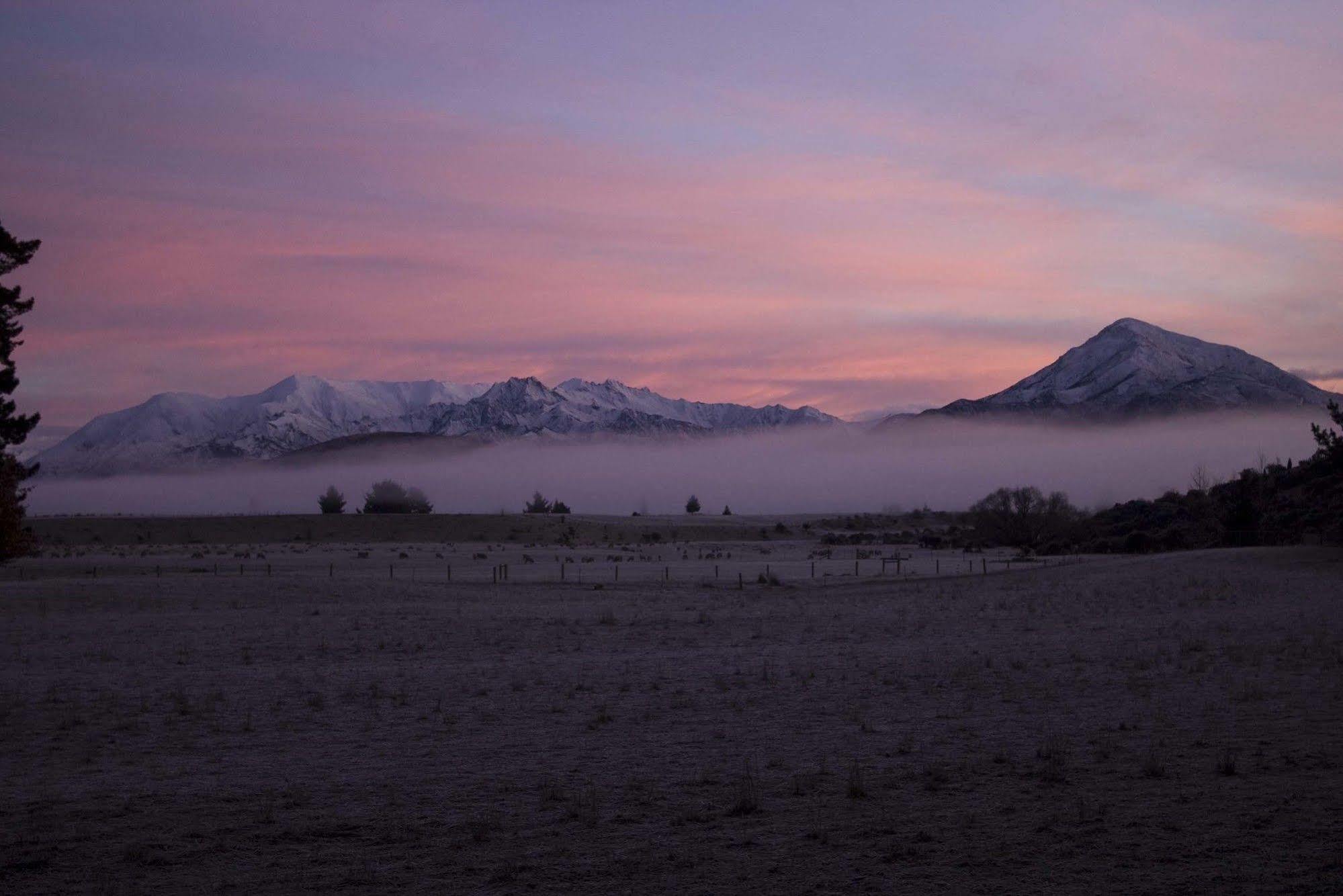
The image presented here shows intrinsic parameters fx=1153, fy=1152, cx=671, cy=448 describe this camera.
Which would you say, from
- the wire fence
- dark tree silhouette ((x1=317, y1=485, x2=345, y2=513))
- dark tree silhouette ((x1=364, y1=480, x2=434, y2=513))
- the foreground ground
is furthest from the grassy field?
the foreground ground

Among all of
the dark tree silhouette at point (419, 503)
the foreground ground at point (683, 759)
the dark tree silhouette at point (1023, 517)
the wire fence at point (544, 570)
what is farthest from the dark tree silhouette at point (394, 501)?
the foreground ground at point (683, 759)

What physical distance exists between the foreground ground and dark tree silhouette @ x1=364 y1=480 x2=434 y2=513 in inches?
3942

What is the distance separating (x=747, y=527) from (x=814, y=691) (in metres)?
112

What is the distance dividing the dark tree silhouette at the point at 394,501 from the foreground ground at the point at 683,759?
10013 centimetres

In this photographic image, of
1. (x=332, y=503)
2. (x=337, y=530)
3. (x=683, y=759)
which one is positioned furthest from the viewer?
(x=332, y=503)

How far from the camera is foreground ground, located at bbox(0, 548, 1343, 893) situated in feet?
30.2

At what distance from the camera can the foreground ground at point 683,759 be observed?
9211 mm

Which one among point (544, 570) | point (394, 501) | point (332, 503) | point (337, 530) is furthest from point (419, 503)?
point (544, 570)

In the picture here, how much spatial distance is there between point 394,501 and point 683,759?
120 m

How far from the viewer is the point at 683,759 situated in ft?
44.0

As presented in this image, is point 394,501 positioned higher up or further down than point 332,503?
higher up

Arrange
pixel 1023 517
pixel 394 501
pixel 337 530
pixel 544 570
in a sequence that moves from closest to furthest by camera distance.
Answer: pixel 544 570, pixel 1023 517, pixel 337 530, pixel 394 501

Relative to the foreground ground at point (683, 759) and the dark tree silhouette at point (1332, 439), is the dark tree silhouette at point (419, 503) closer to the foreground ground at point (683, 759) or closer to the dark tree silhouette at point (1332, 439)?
the dark tree silhouette at point (1332, 439)

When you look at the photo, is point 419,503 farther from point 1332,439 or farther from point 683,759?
point 683,759
